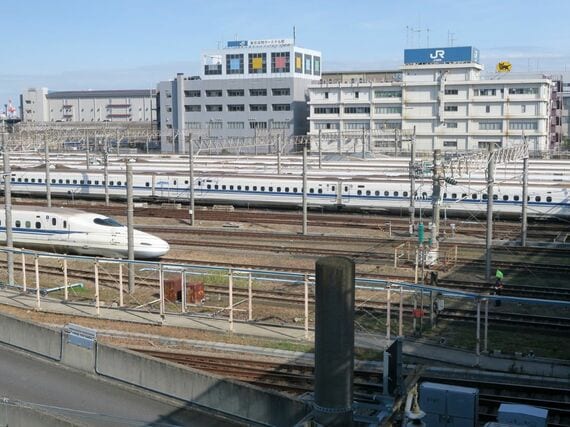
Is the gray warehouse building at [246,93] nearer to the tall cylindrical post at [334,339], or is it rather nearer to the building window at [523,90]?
the building window at [523,90]

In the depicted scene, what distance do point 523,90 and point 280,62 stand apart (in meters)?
35.5

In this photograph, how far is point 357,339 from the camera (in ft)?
64.9

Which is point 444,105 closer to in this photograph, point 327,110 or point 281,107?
point 327,110

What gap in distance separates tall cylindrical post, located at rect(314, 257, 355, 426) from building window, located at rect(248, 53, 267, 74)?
99846mm

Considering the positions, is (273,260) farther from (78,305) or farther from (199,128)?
(199,128)

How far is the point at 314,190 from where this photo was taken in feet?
152

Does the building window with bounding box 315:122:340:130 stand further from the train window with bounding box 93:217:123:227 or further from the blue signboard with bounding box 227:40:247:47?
the train window with bounding box 93:217:123:227

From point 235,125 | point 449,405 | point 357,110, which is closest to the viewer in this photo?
point 449,405

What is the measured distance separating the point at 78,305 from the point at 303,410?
12.8m

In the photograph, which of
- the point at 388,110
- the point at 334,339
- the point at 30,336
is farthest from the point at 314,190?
the point at 388,110

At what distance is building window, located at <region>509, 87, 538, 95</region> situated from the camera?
86500mm

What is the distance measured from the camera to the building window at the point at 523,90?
8650 cm

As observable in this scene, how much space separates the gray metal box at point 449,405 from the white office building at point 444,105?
242 ft

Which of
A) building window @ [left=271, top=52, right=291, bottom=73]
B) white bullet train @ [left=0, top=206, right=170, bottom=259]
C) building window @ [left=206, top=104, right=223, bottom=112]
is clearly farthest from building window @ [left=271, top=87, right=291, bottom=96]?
white bullet train @ [left=0, top=206, right=170, bottom=259]
